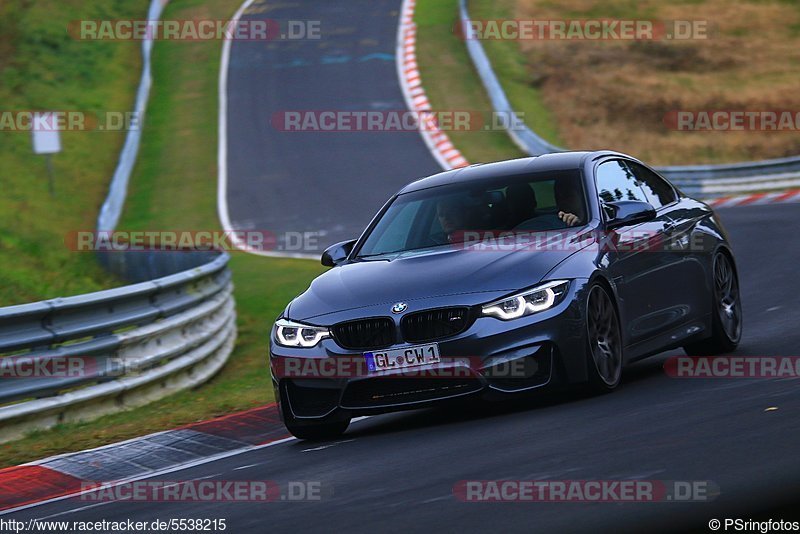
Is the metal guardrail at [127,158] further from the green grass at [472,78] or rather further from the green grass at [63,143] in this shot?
the green grass at [472,78]

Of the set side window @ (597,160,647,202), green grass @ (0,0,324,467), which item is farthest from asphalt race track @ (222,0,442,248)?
side window @ (597,160,647,202)

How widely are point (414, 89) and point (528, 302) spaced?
24418mm

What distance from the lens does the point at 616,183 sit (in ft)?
29.7

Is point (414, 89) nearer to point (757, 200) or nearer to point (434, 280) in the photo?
point (757, 200)

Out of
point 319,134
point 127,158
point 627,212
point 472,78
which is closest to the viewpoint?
point 627,212

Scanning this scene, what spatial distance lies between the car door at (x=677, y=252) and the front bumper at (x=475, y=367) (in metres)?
1.47

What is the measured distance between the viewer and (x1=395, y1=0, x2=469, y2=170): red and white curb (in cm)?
2662

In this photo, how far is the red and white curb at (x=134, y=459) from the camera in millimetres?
7484

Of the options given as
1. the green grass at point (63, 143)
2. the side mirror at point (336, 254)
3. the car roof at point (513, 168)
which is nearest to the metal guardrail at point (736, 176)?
the green grass at point (63, 143)

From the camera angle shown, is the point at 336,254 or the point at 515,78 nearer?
the point at 336,254

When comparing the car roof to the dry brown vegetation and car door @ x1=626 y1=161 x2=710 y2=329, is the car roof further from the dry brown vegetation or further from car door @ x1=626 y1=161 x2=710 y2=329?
the dry brown vegetation

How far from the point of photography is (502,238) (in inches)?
327

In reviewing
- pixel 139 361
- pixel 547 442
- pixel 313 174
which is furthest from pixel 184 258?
pixel 313 174

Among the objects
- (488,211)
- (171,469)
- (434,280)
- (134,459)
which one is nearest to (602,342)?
(434,280)
